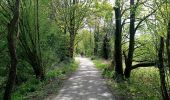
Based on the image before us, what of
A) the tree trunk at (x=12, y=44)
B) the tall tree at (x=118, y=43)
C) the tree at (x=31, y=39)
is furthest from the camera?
the tall tree at (x=118, y=43)

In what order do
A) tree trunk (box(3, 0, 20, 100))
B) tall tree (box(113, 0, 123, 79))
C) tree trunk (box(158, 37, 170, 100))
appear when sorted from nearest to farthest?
1. tree trunk (box(158, 37, 170, 100))
2. tree trunk (box(3, 0, 20, 100))
3. tall tree (box(113, 0, 123, 79))

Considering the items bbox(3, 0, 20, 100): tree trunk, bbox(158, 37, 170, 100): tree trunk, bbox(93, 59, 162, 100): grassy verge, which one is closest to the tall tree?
bbox(93, 59, 162, 100): grassy verge

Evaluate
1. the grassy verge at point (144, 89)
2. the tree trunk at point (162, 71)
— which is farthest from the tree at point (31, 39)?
the tree trunk at point (162, 71)

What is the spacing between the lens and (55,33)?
84.8 feet

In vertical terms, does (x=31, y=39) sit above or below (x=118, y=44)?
above

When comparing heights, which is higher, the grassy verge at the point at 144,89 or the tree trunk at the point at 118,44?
the tree trunk at the point at 118,44

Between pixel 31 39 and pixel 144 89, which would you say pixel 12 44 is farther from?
pixel 31 39

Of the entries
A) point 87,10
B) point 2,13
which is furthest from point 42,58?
point 87,10

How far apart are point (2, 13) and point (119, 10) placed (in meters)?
8.62

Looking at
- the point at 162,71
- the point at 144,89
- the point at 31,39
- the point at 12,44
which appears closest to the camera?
the point at 162,71

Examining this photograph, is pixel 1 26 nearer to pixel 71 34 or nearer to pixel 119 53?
pixel 119 53

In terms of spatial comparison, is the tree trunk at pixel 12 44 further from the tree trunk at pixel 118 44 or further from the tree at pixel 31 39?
the tree trunk at pixel 118 44

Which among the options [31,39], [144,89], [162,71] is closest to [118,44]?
[31,39]

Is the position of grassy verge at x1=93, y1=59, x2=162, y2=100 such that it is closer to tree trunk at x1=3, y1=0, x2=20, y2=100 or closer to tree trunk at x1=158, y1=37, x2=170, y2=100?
tree trunk at x1=158, y1=37, x2=170, y2=100
